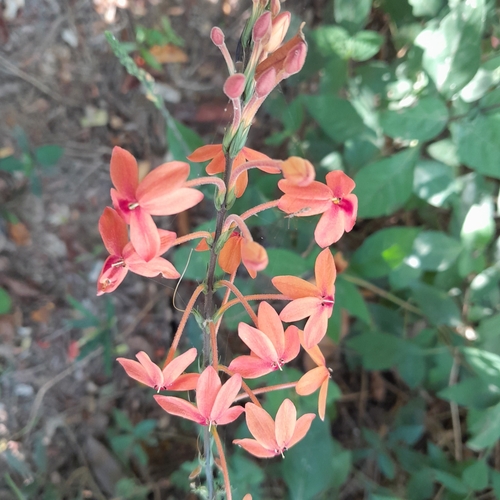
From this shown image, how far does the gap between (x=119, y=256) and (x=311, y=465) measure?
2.65ft

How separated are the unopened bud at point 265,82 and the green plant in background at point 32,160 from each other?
45.5 inches

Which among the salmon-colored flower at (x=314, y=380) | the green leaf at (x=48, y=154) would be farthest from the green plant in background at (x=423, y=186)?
the green leaf at (x=48, y=154)

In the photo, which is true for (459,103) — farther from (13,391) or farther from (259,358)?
(13,391)

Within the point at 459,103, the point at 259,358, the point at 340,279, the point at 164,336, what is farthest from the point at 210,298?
the point at 164,336

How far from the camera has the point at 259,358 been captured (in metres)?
0.50

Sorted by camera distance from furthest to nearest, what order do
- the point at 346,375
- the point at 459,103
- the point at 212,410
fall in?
the point at 346,375, the point at 459,103, the point at 212,410

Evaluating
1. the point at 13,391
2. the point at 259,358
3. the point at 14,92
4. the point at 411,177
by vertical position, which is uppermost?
the point at 14,92

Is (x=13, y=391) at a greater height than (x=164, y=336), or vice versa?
(x=13, y=391)

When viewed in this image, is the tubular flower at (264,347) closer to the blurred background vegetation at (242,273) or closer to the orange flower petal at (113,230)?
the orange flower petal at (113,230)

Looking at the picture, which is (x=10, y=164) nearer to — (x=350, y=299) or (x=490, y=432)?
(x=350, y=299)

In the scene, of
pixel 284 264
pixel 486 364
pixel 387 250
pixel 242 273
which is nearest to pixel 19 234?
pixel 242 273

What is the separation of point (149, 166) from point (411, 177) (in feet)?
3.00

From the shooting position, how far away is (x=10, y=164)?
1.33 metres

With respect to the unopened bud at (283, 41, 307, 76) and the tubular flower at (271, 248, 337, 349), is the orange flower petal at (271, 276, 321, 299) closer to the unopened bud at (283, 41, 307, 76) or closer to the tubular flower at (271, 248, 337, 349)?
the tubular flower at (271, 248, 337, 349)
